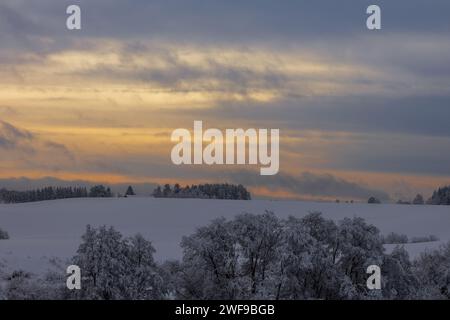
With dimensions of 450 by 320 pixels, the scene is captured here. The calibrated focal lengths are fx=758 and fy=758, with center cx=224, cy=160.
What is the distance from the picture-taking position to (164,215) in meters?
95.3

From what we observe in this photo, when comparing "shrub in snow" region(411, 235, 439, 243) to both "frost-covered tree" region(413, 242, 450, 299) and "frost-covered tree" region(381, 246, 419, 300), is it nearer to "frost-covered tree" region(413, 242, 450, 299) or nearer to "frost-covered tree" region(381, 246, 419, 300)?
"frost-covered tree" region(413, 242, 450, 299)

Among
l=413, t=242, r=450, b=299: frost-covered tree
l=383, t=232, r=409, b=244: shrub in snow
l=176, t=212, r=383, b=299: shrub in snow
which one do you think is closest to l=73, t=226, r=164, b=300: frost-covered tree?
→ l=176, t=212, r=383, b=299: shrub in snow

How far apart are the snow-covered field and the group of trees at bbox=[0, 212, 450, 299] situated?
3170 centimetres

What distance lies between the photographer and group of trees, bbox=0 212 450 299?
100ft

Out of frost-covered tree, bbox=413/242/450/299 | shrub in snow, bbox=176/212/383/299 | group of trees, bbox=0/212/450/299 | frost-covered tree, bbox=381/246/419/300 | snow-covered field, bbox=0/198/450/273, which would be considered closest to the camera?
group of trees, bbox=0/212/450/299

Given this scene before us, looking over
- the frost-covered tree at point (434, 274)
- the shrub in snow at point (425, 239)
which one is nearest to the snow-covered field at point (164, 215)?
the shrub in snow at point (425, 239)

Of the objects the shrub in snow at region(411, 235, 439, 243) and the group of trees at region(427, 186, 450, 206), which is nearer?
the shrub in snow at region(411, 235, 439, 243)

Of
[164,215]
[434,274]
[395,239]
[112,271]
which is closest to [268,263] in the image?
[112,271]

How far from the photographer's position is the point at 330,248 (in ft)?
113

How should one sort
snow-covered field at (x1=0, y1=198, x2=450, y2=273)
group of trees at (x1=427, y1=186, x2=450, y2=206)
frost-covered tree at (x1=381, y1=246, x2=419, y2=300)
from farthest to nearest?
group of trees at (x1=427, y1=186, x2=450, y2=206) < snow-covered field at (x1=0, y1=198, x2=450, y2=273) < frost-covered tree at (x1=381, y1=246, x2=419, y2=300)

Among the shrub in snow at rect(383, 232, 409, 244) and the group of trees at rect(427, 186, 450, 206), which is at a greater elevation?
the group of trees at rect(427, 186, 450, 206)

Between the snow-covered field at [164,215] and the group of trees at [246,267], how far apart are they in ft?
104

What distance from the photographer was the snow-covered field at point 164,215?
82375 mm
